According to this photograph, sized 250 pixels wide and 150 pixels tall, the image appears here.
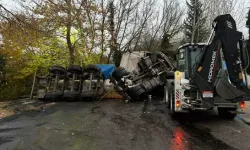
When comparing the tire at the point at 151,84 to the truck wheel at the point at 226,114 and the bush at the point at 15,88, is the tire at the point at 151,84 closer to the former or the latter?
the truck wheel at the point at 226,114

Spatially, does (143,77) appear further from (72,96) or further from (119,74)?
Answer: (72,96)

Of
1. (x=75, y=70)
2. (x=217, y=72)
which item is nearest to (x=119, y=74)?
(x=75, y=70)

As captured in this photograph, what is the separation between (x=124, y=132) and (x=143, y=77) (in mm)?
8377

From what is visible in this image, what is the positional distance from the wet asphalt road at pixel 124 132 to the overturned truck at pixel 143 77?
13.3 feet

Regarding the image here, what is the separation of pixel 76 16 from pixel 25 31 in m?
8.70

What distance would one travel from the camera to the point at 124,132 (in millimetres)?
7852

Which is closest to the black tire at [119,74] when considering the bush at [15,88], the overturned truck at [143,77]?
the overturned truck at [143,77]

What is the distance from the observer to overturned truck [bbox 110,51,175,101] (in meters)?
15.2

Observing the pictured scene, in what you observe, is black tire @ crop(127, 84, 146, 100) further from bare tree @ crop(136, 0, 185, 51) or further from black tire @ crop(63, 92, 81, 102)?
bare tree @ crop(136, 0, 185, 51)

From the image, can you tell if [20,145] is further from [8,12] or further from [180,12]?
[180,12]

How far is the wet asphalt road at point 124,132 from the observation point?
6.49 metres

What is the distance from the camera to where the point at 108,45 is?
90.5ft

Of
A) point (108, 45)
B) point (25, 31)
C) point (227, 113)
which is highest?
point (108, 45)

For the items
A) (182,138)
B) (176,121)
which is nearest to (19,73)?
(176,121)
